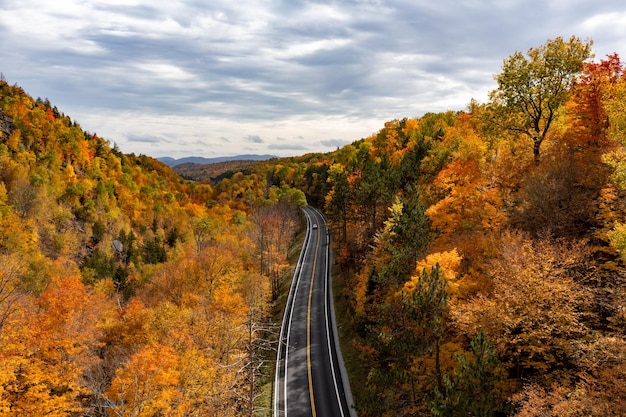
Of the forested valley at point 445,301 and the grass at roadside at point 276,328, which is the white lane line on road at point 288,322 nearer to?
the grass at roadside at point 276,328

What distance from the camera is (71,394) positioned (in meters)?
29.0

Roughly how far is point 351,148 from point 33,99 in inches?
6218

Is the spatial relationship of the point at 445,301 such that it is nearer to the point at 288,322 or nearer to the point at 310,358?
the point at 310,358

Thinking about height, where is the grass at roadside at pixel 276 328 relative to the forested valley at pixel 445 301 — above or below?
below

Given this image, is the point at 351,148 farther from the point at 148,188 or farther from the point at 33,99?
the point at 33,99

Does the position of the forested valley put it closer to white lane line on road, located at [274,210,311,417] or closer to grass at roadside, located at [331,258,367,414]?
grass at roadside, located at [331,258,367,414]

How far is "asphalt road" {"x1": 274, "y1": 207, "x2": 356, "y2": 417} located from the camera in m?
38.2

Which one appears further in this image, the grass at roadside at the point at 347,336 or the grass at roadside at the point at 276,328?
the grass at roadside at the point at 347,336

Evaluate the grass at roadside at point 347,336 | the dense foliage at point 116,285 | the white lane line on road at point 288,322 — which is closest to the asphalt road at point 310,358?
the white lane line on road at point 288,322

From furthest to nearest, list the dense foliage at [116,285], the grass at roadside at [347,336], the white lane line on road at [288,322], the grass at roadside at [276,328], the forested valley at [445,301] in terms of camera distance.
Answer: the grass at roadside at [347,336] < the white lane line on road at [288,322] < the grass at roadside at [276,328] < the dense foliage at [116,285] < the forested valley at [445,301]

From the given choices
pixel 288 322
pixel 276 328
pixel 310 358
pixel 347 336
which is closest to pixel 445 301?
pixel 310 358

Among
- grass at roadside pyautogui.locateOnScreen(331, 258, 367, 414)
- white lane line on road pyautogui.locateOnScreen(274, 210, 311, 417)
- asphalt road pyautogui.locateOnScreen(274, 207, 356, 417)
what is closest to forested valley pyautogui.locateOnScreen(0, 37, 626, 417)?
grass at roadside pyautogui.locateOnScreen(331, 258, 367, 414)

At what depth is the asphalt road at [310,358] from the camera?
38156mm

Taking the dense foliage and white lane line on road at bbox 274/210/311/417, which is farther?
white lane line on road at bbox 274/210/311/417
